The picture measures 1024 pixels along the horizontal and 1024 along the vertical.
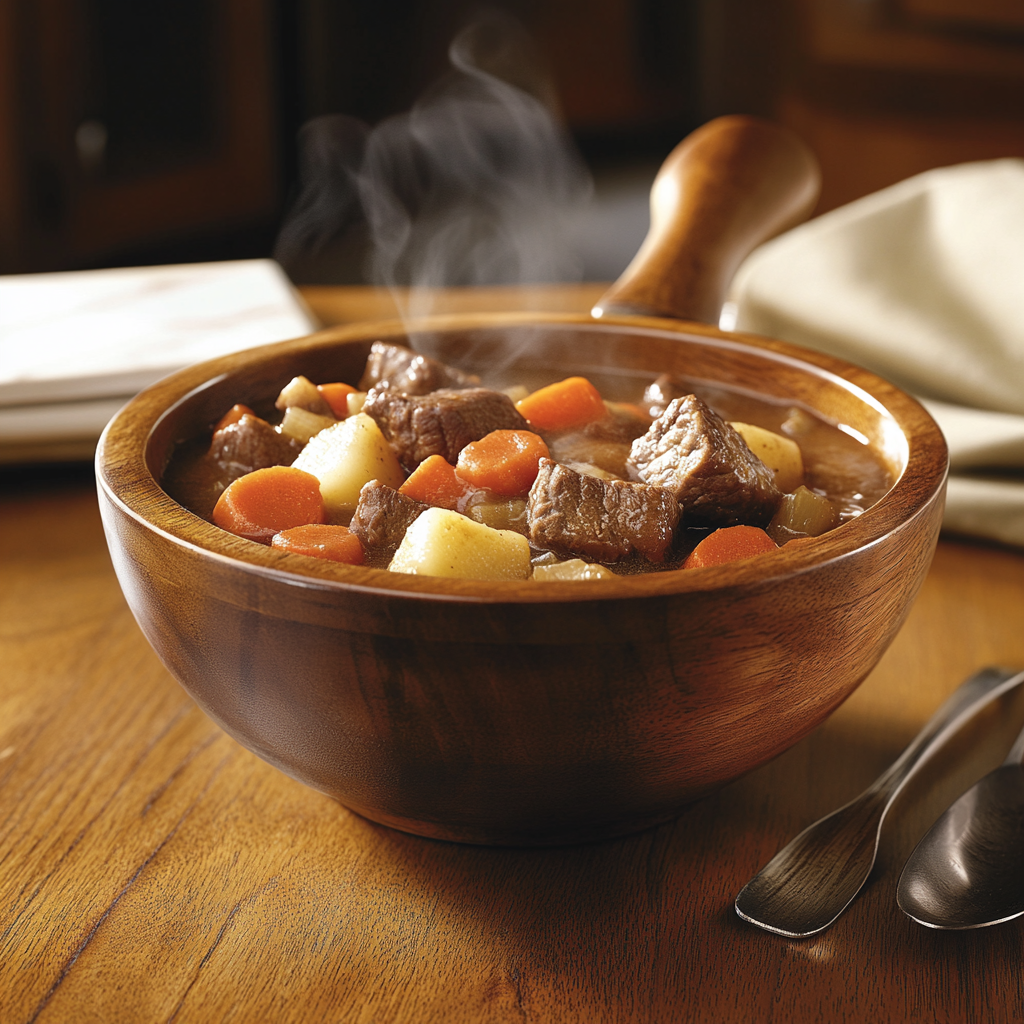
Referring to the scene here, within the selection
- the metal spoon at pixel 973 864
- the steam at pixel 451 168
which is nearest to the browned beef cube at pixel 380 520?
the metal spoon at pixel 973 864

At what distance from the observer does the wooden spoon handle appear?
2.01 metres

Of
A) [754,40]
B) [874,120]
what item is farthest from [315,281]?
[754,40]

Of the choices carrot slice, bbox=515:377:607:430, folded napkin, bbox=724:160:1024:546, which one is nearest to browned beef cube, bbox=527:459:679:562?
carrot slice, bbox=515:377:607:430

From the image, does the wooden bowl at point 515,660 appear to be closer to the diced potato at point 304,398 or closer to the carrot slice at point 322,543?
the carrot slice at point 322,543

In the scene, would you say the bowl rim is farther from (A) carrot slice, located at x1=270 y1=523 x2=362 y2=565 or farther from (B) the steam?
(B) the steam

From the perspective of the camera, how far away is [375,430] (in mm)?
1509

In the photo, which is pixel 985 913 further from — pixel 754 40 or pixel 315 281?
pixel 754 40

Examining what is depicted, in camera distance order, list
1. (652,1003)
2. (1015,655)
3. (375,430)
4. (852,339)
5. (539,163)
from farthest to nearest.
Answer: (539,163) < (852,339) < (1015,655) < (375,430) < (652,1003)

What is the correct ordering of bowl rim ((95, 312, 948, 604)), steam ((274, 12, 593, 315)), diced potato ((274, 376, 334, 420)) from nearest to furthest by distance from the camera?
bowl rim ((95, 312, 948, 604)) → diced potato ((274, 376, 334, 420)) → steam ((274, 12, 593, 315))

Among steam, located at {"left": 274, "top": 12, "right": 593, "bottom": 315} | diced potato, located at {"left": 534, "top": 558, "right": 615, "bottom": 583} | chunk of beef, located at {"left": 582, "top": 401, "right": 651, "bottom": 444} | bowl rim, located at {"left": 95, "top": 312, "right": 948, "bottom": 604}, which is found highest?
bowl rim, located at {"left": 95, "top": 312, "right": 948, "bottom": 604}

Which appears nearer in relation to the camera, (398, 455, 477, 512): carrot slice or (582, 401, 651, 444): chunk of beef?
(398, 455, 477, 512): carrot slice

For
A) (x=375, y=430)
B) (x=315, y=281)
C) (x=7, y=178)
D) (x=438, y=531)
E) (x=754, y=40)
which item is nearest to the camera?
(x=438, y=531)

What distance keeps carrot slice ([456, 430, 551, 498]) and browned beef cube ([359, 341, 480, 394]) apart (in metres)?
0.22

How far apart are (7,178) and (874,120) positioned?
559 centimetres
